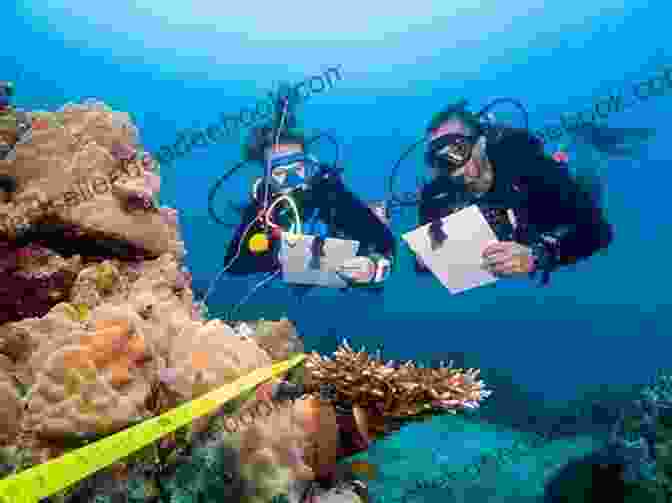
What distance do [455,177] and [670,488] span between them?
15.8 ft

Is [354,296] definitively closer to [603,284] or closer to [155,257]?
[603,284]

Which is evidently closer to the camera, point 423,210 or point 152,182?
point 152,182

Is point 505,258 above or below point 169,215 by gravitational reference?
below

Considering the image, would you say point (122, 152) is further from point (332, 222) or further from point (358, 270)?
point (358, 270)

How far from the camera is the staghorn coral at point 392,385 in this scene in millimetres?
2354

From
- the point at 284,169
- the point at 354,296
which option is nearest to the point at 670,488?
the point at 284,169

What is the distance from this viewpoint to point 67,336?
6.77 feet

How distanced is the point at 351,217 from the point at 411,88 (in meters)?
53.3

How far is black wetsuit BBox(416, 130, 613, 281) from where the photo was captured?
237 inches

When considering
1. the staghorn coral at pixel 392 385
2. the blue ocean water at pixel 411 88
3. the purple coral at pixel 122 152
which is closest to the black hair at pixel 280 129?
the purple coral at pixel 122 152

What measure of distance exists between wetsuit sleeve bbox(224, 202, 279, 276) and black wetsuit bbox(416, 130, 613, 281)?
9.63ft

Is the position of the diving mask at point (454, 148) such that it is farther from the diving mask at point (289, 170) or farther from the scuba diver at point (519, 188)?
the diving mask at point (289, 170)

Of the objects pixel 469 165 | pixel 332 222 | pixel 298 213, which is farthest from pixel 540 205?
pixel 298 213

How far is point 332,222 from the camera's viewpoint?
20.9 feet
